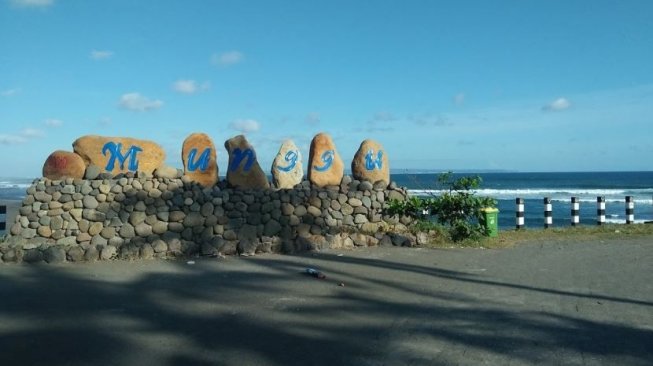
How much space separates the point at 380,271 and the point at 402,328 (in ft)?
10.6

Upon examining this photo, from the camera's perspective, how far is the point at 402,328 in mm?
5812

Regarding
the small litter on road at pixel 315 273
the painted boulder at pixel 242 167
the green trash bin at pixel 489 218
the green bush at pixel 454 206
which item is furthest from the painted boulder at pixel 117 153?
the green trash bin at pixel 489 218

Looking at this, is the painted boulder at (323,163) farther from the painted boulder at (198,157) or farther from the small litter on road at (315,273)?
the small litter on road at (315,273)

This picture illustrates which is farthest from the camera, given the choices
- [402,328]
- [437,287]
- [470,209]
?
[470,209]

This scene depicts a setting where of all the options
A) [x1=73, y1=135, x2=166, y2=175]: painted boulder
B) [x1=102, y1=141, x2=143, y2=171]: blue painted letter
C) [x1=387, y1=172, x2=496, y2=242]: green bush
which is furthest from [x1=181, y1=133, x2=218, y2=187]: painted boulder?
[x1=387, y1=172, x2=496, y2=242]: green bush

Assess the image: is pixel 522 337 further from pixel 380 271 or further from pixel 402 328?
pixel 380 271

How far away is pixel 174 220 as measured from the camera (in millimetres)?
11477

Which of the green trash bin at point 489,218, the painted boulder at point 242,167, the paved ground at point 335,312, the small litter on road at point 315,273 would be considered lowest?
the paved ground at point 335,312

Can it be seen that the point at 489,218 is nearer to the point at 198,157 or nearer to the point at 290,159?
the point at 290,159

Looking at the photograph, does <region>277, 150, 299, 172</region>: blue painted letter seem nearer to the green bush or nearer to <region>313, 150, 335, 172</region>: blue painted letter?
<region>313, 150, 335, 172</region>: blue painted letter

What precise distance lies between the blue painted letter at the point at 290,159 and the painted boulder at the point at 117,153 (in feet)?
8.54

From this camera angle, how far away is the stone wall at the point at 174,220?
35.7 ft

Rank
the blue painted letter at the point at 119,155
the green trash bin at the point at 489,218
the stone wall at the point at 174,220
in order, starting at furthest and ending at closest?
1. the green trash bin at the point at 489,218
2. the blue painted letter at the point at 119,155
3. the stone wall at the point at 174,220

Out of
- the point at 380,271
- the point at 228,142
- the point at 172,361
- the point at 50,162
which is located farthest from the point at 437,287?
the point at 50,162
